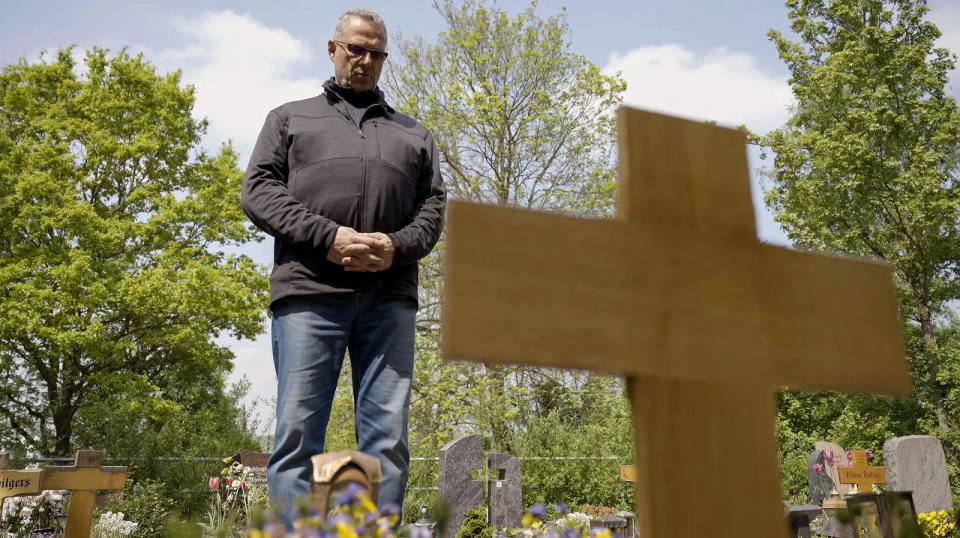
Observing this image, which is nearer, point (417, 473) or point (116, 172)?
point (417, 473)

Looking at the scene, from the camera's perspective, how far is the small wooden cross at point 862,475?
8852 mm

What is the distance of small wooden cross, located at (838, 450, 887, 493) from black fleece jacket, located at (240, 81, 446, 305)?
7992 millimetres

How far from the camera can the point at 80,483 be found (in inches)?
253

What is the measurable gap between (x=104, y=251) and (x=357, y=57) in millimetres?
16376

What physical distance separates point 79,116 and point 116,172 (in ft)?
5.11

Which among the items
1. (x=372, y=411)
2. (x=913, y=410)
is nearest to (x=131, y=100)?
(x=372, y=411)

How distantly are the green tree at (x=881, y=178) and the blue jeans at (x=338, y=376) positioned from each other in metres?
16.6

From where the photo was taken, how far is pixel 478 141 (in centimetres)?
1590

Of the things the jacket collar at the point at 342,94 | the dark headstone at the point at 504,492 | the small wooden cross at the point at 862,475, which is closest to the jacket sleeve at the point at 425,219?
the jacket collar at the point at 342,94

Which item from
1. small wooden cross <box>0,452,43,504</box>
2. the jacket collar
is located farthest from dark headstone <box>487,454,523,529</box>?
the jacket collar

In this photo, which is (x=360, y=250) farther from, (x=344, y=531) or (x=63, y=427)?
(x=63, y=427)

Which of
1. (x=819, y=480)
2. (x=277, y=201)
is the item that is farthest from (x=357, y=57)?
(x=819, y=480)

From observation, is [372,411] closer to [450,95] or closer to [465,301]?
[465,301]

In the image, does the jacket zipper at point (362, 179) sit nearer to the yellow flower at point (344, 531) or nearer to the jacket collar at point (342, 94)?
the jacket collar at point (342, 94)
